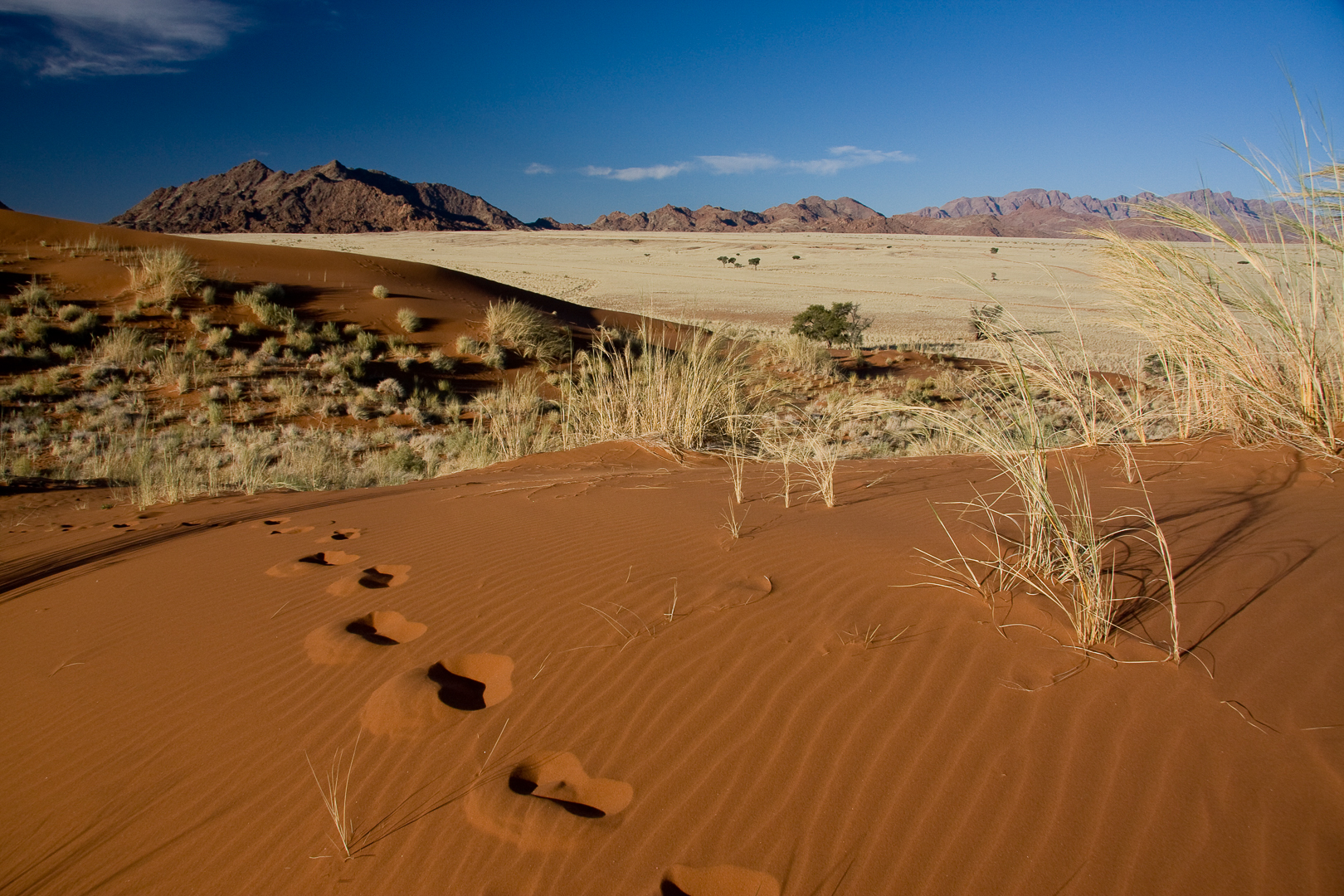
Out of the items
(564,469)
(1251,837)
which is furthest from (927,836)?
(564,469)

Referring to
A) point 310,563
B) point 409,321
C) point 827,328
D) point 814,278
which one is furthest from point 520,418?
point 814,278

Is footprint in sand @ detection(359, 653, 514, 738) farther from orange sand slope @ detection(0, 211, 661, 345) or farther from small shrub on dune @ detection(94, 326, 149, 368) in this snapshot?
orange sand slope @ detection(0, 211, 661, 345)

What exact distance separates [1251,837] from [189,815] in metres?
2.88

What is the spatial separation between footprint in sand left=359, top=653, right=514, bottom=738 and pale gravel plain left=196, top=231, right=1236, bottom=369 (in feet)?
8.96

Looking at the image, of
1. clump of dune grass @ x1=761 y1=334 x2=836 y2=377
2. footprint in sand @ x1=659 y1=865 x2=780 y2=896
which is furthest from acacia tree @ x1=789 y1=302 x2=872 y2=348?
footprint in sand @ x1=659 y1=865 x2=780 y2=896

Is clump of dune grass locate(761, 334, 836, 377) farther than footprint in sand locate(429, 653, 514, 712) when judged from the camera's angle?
Yes

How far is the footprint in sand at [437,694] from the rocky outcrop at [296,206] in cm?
11745

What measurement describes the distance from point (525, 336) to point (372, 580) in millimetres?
13554

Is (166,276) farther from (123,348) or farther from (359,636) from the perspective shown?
(359,636)

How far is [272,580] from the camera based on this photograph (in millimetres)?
3793

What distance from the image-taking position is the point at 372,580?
3.69 meters

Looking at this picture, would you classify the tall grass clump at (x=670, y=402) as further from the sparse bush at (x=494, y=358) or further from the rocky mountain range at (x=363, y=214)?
the rocky mountain range at (x=363, y=214)

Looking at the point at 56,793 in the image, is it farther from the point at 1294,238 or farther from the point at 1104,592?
the point at 1294,238

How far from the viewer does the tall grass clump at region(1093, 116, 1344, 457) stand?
4305mm
